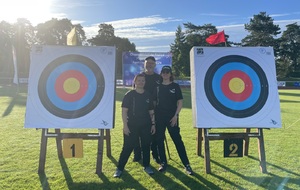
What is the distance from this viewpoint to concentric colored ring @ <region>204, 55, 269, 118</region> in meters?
4.52

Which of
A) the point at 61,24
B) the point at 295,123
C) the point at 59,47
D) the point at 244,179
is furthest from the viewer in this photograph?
the point at 61,24

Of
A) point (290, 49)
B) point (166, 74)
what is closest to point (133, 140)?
point (166, 74)

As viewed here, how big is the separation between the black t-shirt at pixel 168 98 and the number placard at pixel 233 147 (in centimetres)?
89

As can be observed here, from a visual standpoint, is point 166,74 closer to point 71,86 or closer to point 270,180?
point 71,86

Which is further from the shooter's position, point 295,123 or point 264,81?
point 295,123

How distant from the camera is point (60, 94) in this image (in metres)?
4.51

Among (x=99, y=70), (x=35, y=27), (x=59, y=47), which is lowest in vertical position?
(x=99, y=70)

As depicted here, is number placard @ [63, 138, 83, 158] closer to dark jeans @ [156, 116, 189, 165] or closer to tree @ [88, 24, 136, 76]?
dark jeans @ [156, 116, 189, 165]

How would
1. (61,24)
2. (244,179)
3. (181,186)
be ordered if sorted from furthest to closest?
(61,24) → (244,179) → (181,186)

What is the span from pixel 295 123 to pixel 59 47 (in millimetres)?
7124

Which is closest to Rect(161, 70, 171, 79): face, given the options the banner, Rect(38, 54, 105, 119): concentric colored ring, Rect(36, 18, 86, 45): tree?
Rect(38, 54, 105, 119): concentric colored ring

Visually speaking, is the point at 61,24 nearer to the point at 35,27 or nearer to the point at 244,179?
the point at 35,27

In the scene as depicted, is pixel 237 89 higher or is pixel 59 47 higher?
pixel 59 47

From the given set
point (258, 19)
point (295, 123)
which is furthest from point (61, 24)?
point (295, 123)
